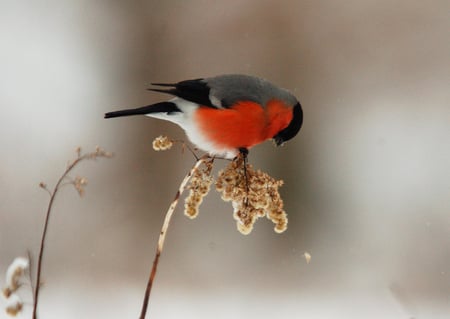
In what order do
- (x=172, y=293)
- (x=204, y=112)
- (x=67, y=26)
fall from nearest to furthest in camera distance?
(x=204, y=112) < (x=172, y=293) < (x=67, y=26)

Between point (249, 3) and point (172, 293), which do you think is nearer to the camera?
point (172, 293)

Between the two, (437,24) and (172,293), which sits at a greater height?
(437,24)

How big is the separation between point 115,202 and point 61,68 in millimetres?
462

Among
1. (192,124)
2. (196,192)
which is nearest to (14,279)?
(196,192)

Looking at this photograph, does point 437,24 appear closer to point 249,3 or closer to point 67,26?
point 249,3

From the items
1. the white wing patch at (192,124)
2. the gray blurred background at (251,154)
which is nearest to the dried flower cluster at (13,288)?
the white wing patch at (192,124)

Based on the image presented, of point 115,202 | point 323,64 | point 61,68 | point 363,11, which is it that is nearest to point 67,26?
point 61,68

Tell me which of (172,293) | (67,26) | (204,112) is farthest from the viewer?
(67,26)

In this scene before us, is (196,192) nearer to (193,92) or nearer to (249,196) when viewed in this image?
(249,196)

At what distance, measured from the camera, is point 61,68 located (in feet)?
5.03

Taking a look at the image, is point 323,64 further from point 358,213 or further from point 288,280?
point 288,280

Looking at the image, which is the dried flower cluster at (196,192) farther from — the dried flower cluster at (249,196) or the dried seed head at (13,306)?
the dried seed head at (13,306)

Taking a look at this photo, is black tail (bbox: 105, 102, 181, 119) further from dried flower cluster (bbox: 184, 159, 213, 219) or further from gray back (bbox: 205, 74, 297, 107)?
dried flower cluster (bbox: 184, 159, 213, 219)

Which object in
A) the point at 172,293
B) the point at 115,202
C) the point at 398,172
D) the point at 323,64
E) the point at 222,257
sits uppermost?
the point at 323,64
